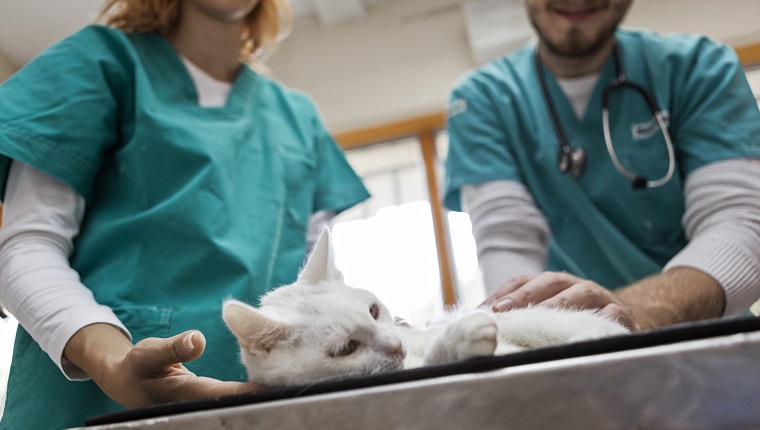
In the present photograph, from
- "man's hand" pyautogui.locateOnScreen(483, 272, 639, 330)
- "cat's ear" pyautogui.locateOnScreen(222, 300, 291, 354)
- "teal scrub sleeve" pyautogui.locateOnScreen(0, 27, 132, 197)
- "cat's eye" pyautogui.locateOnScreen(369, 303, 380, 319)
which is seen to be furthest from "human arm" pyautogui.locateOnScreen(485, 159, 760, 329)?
"teal scrub sleeve" pyautogui.locateOnScreen(0, 27, 132, 197)

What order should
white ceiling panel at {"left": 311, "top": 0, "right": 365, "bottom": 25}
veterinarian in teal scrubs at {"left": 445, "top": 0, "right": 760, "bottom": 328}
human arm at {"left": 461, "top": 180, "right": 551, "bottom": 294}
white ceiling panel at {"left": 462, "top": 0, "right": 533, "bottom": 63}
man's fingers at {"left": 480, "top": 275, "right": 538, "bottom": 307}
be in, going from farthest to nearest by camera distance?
white ceiling panel at {"left": 462, "top": 0, "right": 533, "bottom": 63}
white ceiling panel at {"left": 311, "top": 0, "right": 365, "bottom": 25}
human arm at {"left": 461, "top": 180, "right": 551, "bottom": 294}
veterinarian in teal scrubs at {"left": 445, "top": 0, "right": 760, "bottom": 328}
man's fingers at {"left": 480, "top": 275, "right": 538, "bottom": 307}

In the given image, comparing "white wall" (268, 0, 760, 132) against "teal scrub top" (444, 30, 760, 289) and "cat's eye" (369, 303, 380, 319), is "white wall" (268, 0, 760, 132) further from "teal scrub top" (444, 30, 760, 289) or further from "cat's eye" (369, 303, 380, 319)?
"cat's eye" (369, 303, 380, 319)

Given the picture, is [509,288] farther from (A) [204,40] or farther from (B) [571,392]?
(A) [204,40]

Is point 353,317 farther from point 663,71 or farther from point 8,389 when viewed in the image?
point 663,71

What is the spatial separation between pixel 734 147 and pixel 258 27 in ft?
2.70

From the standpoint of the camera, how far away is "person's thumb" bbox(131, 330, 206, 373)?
1.47 ft

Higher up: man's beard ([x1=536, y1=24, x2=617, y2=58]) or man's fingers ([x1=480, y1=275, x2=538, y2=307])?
man's beard ([x1=536, y1=24, x2=617, y2=58])

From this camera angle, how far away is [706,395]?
285 millimetres

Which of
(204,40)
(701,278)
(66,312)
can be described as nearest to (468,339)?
(66,312)

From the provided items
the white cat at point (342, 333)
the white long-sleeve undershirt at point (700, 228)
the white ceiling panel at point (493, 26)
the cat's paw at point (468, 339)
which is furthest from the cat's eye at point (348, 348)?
the white ceiling panel at point (493, 26)

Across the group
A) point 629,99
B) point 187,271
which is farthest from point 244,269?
point 629,99

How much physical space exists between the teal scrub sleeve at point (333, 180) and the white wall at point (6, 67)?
0.51m

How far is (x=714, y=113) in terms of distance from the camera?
0.90m

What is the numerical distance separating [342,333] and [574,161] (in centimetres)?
63
